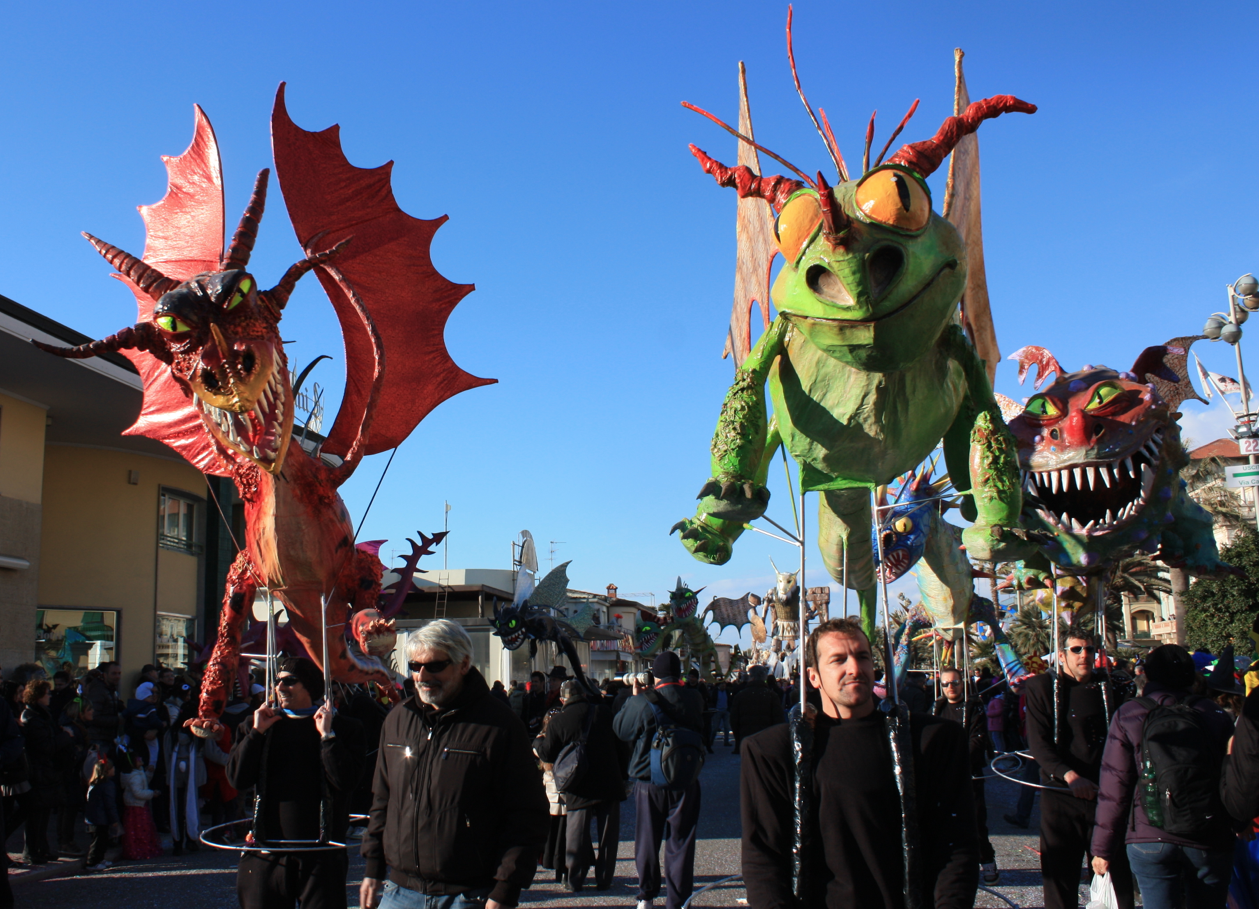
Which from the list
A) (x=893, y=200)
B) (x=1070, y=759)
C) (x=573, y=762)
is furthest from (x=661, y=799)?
(x=893, y=200)

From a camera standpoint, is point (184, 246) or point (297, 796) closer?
point (297, 796)

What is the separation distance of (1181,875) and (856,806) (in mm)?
2185

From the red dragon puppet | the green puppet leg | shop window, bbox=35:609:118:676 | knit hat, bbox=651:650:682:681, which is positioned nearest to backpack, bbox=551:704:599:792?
knit hat, bbox=651:650:682:681

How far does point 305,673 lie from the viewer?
4387mm

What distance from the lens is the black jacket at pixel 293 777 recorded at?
4000 mm

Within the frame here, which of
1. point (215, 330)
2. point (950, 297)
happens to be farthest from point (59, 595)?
point (950, 297)

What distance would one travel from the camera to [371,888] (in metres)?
3.44

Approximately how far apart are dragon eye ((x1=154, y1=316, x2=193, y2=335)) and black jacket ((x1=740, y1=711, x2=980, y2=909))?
4788mm

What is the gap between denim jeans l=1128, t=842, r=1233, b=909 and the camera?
3.67 m


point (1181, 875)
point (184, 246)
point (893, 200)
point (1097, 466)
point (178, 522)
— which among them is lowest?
point (1181, 875)

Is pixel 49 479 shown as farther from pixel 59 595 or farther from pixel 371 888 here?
pixel 371 888

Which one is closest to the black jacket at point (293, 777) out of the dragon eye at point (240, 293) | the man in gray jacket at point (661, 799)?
the man in gray jacket at point (661, 799)

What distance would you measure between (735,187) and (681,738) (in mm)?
3462

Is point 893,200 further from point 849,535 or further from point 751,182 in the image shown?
point 849,535
